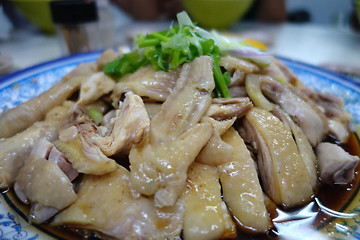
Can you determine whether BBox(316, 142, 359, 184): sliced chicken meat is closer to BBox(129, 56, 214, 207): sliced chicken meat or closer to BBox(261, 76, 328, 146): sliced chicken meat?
BBox(261, 76, 328, 146): sliced chicken meat

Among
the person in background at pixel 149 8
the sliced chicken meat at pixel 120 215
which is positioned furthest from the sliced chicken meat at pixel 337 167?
the person in background at pixel 149 8

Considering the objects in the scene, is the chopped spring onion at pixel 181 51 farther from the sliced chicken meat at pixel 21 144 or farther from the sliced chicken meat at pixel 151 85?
the sliced chicken meat at pixel 21 144

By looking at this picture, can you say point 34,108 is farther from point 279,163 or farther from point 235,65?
point 279,163

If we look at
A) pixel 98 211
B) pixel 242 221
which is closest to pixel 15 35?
pixel 98 211

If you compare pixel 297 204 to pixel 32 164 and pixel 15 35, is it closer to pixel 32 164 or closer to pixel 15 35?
pixel 32 164

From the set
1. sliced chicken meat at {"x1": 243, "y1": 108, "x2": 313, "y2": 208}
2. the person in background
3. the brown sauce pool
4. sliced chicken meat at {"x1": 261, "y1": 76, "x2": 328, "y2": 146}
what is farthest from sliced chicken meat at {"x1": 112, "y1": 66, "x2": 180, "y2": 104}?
the person in background

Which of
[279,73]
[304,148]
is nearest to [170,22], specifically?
[279,73]
